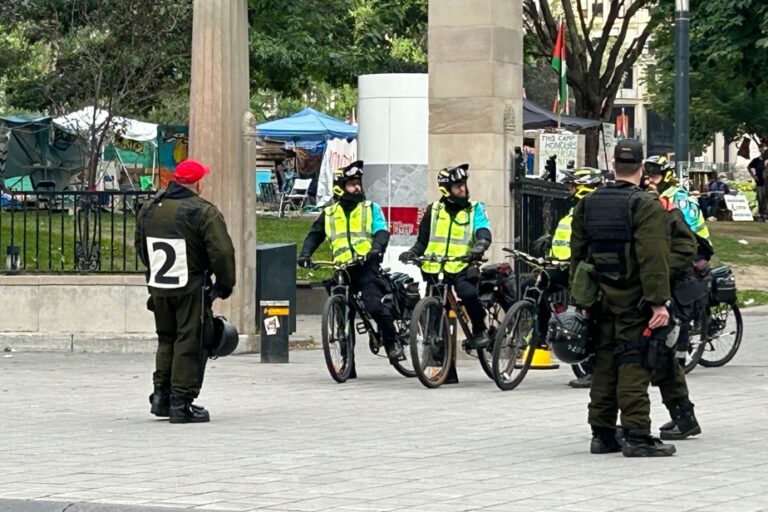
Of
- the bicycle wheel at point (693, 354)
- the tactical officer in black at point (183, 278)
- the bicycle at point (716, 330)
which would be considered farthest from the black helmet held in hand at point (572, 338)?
the bicycle wheel at point (693, 354)

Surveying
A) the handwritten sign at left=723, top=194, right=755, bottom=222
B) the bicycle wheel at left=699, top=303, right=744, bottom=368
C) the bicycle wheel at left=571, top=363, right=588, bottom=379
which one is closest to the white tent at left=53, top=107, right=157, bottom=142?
the handwritten sign at left=723, top=194, right=755, bottom=222

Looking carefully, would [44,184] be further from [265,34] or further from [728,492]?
[728,492]

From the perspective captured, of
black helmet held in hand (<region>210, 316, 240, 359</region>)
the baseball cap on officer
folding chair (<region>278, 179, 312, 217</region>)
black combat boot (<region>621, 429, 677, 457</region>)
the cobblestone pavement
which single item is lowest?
the cobblestone pavement

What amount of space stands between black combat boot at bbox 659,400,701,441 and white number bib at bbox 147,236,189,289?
10.8ft

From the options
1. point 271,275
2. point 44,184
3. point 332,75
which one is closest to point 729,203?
point 332,75

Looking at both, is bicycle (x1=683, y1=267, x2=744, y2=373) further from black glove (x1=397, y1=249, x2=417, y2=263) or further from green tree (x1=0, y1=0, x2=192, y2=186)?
green tree (x1=0, y1=0, x2=192, y2=186)

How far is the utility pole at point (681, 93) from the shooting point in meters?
21.4

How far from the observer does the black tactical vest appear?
969cm

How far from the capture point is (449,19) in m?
16.7

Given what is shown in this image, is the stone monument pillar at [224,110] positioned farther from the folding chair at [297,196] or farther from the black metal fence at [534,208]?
the folding chair at [297,196]

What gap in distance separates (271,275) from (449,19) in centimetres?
313

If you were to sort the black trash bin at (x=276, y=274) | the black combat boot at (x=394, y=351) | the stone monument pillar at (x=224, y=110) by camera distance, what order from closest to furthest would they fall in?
the black combat boot at (x=394, y=351), the stone monument pillar at (x=224, y=110), the black trash bin at (x=276, y=274)

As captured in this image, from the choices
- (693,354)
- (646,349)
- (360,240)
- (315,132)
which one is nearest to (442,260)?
(360,240)

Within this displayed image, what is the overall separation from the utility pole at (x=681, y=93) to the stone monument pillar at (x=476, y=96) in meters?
5.00
